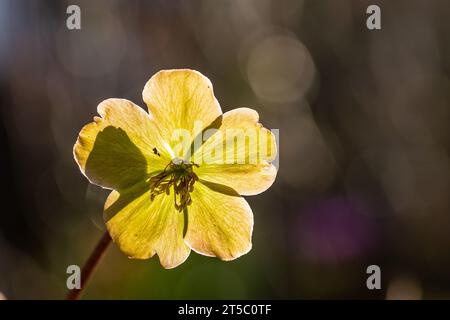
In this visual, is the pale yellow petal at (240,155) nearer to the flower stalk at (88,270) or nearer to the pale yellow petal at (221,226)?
the pale yellow petal at (221,226)

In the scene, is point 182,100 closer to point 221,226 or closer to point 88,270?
point 221,226

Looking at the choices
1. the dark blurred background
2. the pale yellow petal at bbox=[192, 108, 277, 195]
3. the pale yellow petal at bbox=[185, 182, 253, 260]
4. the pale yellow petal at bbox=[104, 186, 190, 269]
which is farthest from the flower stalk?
the dark blurred background

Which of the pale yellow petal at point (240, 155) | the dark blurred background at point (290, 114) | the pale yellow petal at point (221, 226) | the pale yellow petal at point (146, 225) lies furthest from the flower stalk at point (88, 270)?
the dark blurred background at point (290, 114)

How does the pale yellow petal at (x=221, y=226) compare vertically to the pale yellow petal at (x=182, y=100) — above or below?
below

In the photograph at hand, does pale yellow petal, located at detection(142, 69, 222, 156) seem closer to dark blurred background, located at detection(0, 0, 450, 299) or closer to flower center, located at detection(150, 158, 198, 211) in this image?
flower center, located at detection(150, 158, 198, 211)

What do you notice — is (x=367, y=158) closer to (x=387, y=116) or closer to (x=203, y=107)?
(x=387, y=116)
